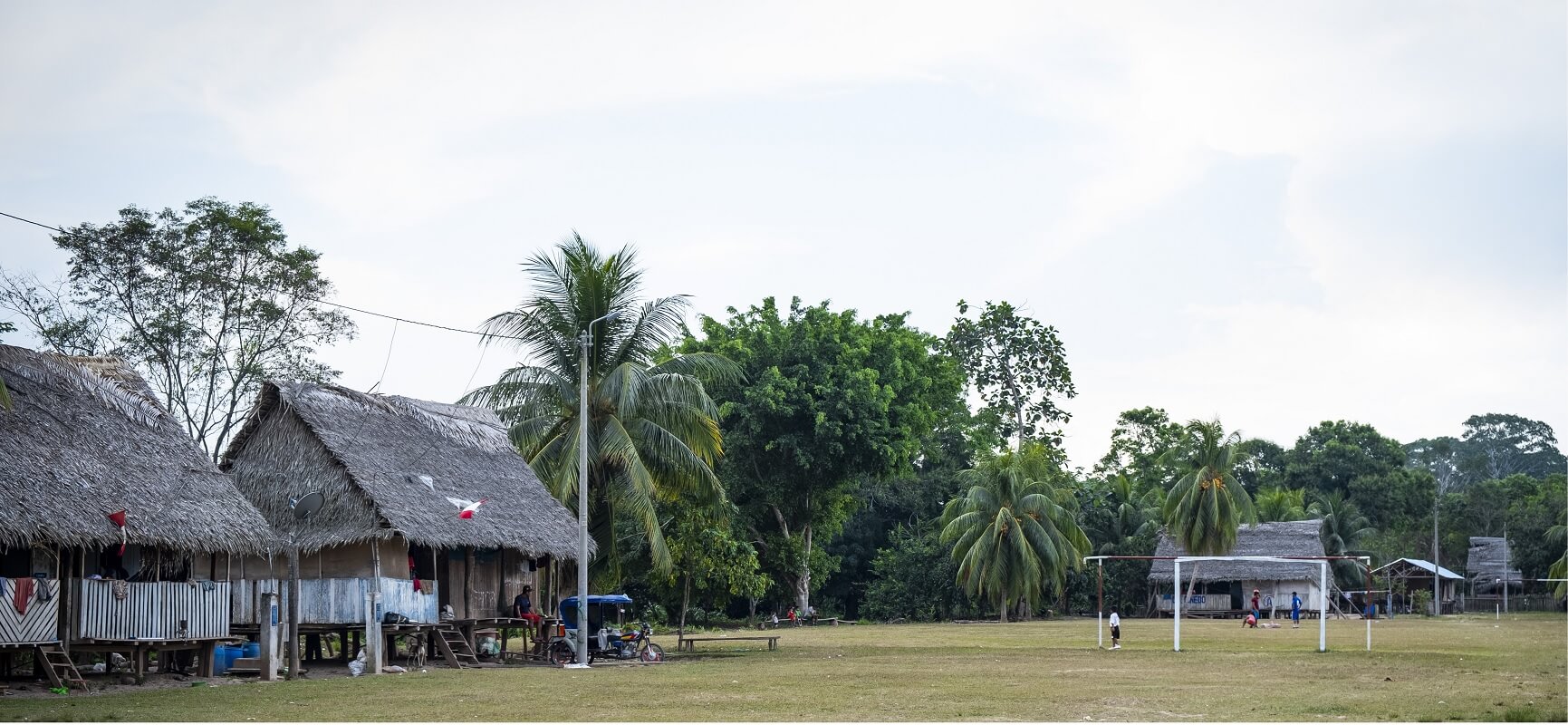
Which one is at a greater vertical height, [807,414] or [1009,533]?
[807,414]

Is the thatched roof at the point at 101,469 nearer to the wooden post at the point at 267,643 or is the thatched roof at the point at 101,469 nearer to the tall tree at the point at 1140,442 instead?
the wooden post at the point at 267,643

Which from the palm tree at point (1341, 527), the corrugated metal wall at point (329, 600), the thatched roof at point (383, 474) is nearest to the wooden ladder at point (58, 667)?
the corrugated metal wall at point (329, 600)

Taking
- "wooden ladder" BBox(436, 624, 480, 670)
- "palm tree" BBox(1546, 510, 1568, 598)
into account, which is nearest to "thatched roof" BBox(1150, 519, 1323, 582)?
"palm tree" BBox(1546, 510, 1568, 598)

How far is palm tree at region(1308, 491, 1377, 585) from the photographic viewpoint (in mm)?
Result: 72231

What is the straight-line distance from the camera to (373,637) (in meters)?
26.1

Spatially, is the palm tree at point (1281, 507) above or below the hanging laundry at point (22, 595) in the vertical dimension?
below

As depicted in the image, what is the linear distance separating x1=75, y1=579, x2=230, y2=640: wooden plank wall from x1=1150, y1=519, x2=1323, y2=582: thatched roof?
150 feet

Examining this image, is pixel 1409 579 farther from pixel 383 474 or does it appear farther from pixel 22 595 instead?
pixel 22 595

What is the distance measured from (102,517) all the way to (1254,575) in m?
53.0

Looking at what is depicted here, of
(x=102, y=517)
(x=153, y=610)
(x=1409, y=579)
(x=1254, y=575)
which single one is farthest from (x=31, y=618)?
(x=1409, y=579)

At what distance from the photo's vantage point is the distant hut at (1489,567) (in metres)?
74.0

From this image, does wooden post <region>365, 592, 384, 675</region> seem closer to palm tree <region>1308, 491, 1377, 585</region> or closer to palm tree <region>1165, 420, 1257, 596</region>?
palm tree <region>1165, 420, 1257, 596</region>

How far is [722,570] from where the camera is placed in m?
37.8

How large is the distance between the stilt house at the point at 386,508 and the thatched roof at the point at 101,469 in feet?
8.31
